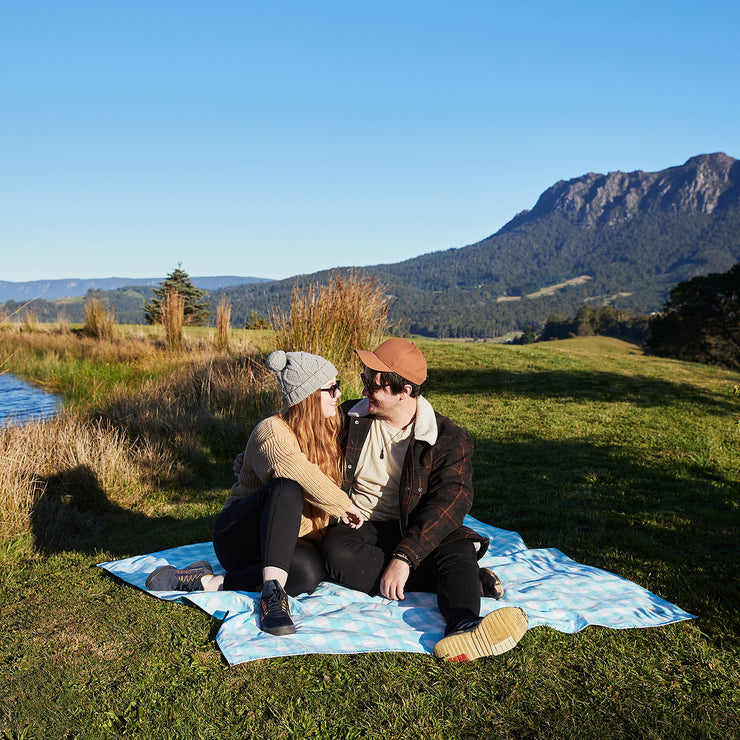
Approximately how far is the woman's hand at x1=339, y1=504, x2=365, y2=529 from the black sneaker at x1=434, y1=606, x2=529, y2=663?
0.63 m

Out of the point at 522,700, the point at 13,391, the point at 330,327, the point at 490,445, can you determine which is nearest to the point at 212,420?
the point at 330,327

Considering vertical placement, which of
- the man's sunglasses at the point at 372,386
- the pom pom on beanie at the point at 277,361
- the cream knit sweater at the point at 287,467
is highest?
the pom pom on beanie at the point at 277,361

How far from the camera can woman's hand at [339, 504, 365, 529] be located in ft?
8.64

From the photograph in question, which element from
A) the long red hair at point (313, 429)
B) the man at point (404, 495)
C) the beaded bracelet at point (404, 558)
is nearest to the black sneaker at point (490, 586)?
the man at point (404, 495)

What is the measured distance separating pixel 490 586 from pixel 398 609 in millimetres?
452

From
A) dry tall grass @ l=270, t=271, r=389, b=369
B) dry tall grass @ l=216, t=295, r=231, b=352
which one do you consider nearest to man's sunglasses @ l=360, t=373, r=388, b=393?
dry tall grass @ l=270, t=271, r=389, b=369

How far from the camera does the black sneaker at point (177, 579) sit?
2.74 metres

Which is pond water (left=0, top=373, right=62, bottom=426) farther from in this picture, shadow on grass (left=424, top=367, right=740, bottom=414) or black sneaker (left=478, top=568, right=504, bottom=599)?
black sneaker (left=478, top=568, right=504, bottom=599)

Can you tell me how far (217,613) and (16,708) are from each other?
779mm

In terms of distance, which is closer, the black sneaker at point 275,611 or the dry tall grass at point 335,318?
the black sneaker at point 275,611

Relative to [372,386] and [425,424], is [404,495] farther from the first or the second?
[372,386]

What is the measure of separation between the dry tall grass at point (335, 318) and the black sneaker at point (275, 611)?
4.58 metres

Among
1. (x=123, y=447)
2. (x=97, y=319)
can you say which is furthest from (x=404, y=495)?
(x=97, y=319)

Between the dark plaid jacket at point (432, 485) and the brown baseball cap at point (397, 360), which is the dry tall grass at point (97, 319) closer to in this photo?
the dark plaid jacket at point (432, 485)
